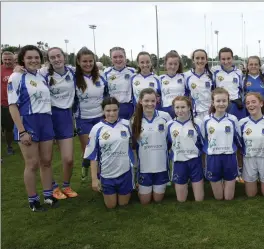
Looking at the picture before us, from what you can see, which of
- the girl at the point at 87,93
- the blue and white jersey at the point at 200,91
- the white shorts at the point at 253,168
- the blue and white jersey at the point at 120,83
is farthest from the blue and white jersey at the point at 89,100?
the white shorts at the point at 253,168

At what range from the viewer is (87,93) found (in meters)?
4.59

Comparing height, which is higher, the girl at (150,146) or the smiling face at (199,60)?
the smiling face at (199,60)

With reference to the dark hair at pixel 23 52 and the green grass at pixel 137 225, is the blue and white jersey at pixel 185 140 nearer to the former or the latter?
the green grass at pixel 137 225

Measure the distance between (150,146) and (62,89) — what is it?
4.30ft

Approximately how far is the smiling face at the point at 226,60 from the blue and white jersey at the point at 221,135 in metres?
1.05

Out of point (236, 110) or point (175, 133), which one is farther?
point (236, 110)

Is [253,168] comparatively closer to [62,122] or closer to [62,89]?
[62,122]

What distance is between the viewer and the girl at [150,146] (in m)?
4.26

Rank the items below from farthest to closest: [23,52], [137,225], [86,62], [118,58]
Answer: [118,58] → [86,62] → [23,52] → [137,225]

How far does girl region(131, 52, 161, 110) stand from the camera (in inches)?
194

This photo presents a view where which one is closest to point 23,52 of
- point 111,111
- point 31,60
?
point 31,60

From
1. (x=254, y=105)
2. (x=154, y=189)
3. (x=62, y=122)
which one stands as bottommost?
(x=154, y=189)

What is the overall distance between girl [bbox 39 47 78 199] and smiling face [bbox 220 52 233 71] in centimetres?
213

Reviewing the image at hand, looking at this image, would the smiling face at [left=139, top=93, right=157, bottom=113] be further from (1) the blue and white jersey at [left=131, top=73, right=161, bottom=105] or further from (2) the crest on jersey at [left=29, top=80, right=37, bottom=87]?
(2) the crest on jersey at [left=29, top=80, right=37, bottom=87]
